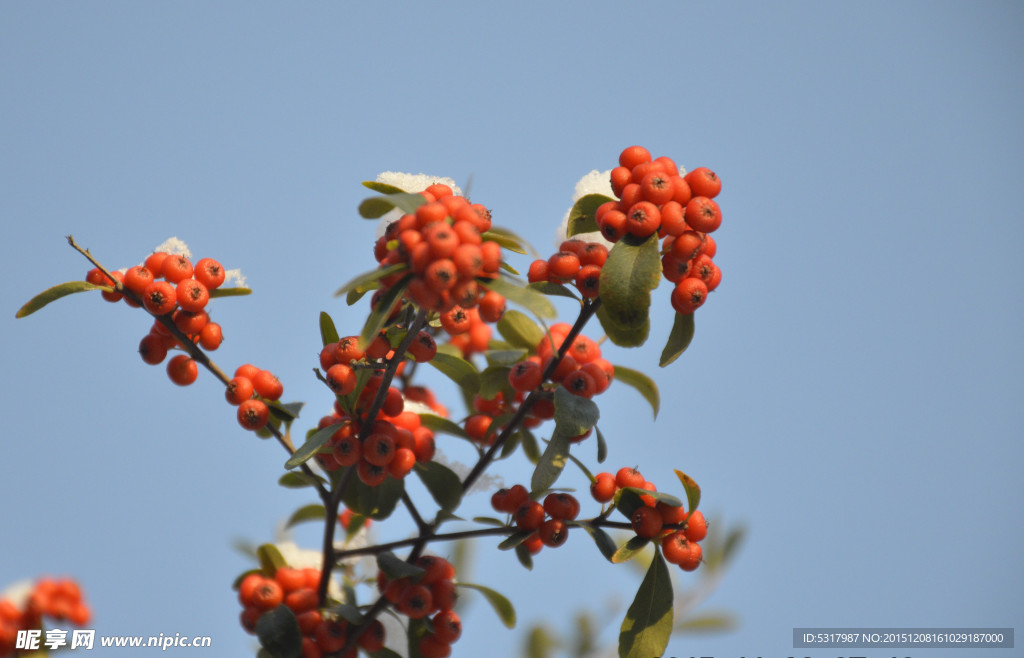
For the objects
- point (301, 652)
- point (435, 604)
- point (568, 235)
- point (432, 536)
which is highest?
point (568, 235)

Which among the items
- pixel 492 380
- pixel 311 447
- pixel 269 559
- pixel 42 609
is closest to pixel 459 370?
pixel 492 380

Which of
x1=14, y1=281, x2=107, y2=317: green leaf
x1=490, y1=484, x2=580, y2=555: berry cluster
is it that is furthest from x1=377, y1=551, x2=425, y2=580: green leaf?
x1=14, y1=281, x2=107, y2=317: green leaf

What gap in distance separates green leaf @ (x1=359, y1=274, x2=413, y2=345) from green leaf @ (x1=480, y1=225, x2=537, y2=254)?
0.36 meters

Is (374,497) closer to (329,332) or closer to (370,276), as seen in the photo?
(329,332)

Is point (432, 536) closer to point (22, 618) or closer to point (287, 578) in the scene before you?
point (287, 578)

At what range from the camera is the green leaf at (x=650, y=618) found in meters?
3.20

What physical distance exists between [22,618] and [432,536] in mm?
1676

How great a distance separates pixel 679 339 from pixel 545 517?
37.1 inches

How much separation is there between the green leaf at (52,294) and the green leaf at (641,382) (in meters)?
2.41

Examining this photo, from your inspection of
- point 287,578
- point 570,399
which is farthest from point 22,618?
point 570,399

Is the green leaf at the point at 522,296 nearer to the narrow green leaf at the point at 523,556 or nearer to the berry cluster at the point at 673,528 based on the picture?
the berry cluster at the point at 673,528

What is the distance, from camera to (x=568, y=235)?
3.41m

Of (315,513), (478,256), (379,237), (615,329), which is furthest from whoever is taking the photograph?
(315,513)

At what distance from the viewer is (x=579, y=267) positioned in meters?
3.20
